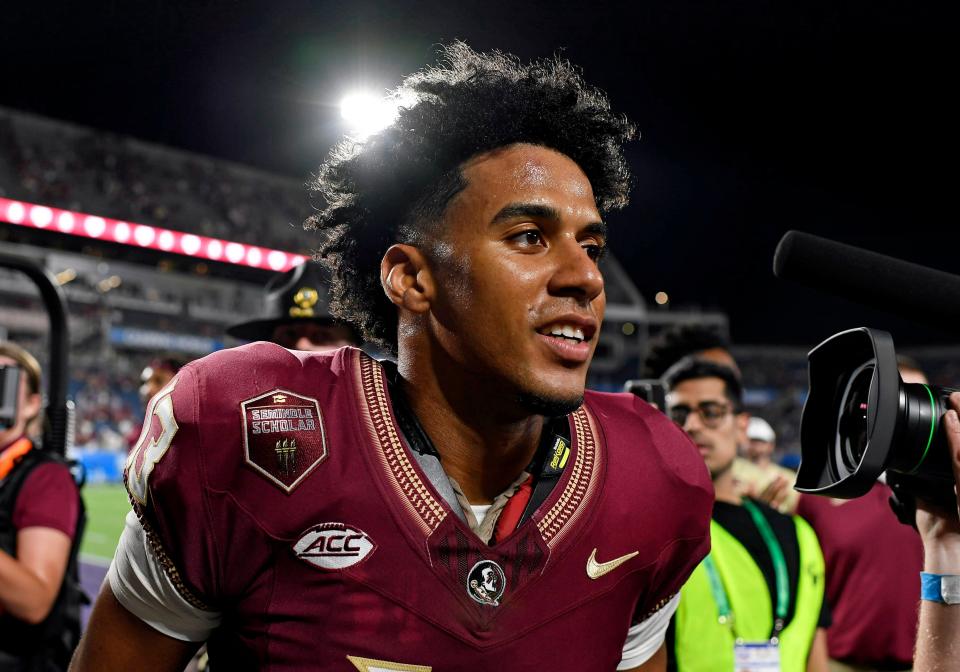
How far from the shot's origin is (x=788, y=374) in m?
34.2

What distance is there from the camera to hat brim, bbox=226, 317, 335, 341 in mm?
3137

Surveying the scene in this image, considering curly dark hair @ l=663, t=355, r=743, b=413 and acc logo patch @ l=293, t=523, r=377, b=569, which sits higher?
curly dark hair @ l=663, t=355, r=743, b=413

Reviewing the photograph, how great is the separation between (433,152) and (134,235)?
1882 cm

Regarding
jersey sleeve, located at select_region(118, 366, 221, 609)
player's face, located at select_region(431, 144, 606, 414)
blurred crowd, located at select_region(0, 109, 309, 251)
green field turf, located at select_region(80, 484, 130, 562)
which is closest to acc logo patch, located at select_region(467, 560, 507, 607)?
player's face, located at select_region(431, 144, 606, 414)

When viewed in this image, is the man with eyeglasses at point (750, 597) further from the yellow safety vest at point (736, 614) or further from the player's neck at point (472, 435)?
the player's neck at point (472, 435)

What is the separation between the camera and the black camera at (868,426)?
4.13 ft

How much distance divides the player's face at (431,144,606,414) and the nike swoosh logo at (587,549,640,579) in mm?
261

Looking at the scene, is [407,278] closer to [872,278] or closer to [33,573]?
[872,278]

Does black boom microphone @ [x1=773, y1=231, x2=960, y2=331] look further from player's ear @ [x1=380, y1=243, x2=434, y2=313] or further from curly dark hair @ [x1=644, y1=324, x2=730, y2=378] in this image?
curly dark hair @ [x1=644, y1=324, x2=730, y2=378]

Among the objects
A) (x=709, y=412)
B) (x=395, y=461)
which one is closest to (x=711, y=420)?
(x=709, y=412)

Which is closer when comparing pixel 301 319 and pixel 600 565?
pixel 600 565

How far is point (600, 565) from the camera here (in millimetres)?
1479

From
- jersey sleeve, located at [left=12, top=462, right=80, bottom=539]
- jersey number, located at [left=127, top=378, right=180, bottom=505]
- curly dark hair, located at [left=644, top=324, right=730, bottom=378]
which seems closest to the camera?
jersey number, located at [left=127, top=378, right=180, bottom=505]

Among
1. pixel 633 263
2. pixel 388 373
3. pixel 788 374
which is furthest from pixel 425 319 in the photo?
pixel 788 374
